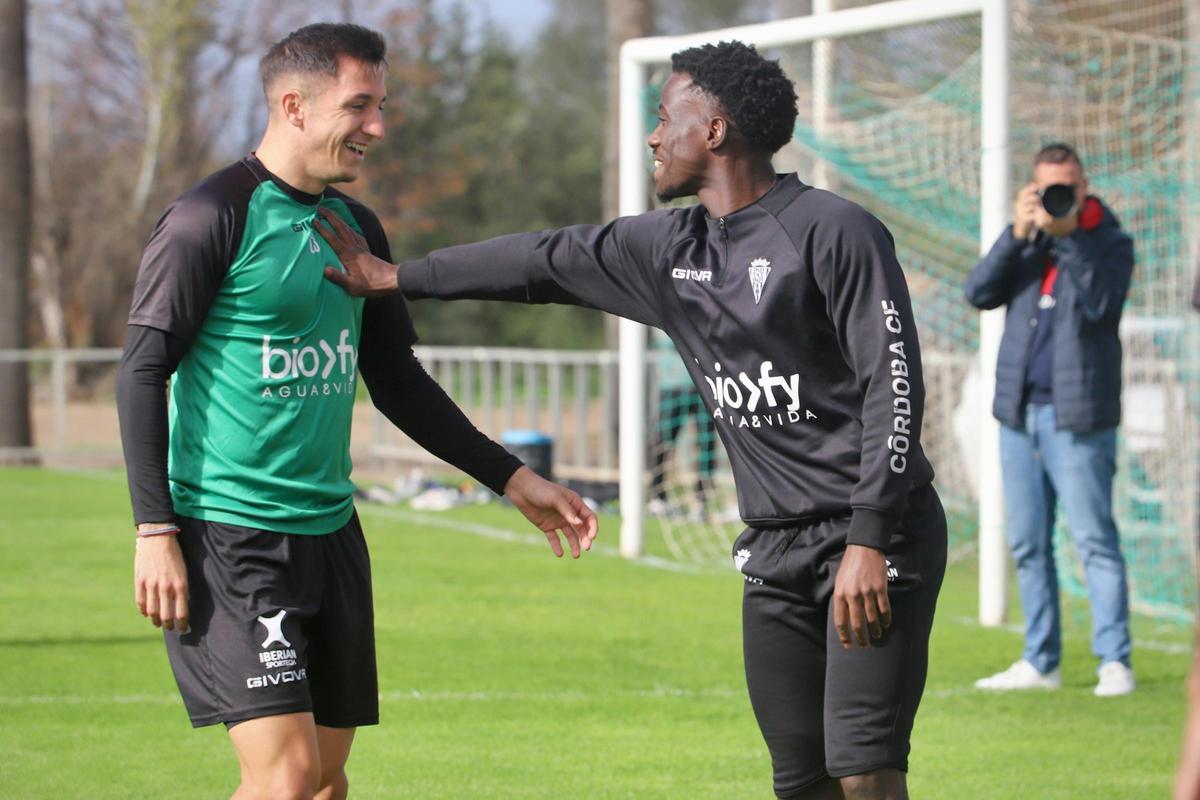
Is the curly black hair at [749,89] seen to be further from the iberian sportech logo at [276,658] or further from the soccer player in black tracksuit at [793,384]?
the iberian sportech logo at [276,658]

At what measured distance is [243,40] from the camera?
37.8m

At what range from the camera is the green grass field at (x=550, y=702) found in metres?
6.48

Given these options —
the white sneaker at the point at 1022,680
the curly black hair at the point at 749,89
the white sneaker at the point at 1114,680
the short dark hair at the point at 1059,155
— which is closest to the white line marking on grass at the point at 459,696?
the white sneaker at the point at 1022,680

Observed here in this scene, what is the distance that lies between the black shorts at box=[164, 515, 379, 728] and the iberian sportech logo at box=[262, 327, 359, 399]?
→ 0.35 meters

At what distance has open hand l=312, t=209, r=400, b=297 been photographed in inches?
172

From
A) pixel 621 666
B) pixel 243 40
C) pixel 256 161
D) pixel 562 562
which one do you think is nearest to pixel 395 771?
pixel 621 666

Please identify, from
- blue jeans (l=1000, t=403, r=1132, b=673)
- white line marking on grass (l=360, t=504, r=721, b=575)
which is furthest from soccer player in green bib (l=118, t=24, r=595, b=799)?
white line marking on grass (l=360, t=504, r=721, b=575)

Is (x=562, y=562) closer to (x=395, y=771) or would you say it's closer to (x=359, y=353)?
(x=395, y=771)

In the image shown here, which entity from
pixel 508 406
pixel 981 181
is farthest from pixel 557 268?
pixel 508 406

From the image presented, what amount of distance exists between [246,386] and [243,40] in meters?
35.2

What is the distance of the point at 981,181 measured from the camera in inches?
407

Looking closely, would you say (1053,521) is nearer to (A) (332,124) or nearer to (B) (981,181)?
(B) (981,181)

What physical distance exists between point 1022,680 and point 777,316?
4557mm

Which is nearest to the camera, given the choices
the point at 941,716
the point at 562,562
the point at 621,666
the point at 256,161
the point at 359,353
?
the point at 256,161
